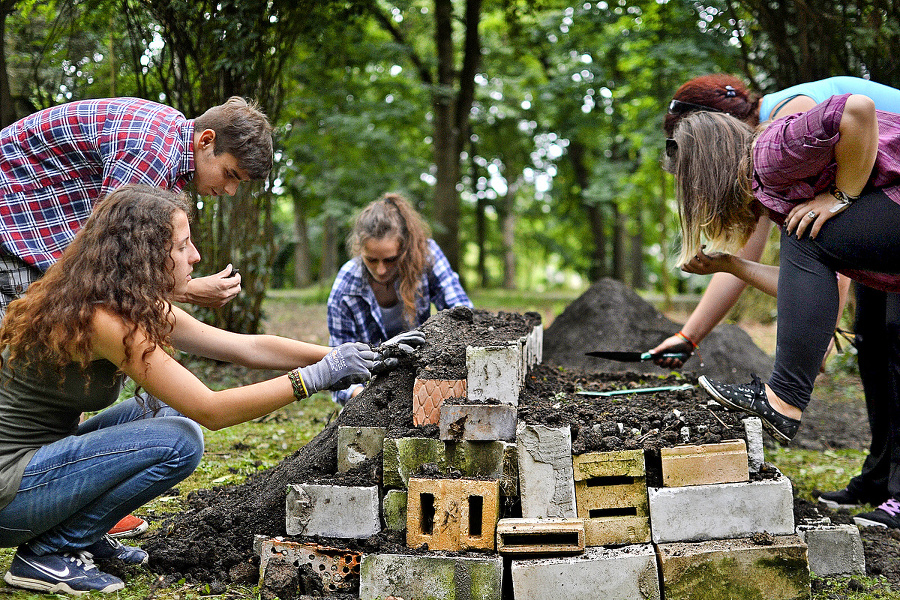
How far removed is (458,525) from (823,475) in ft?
8.01

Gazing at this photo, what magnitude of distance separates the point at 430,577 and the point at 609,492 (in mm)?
578

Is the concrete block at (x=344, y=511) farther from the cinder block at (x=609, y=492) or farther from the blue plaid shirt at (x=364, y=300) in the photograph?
the blue plaid shirt at (x=364, y=300)

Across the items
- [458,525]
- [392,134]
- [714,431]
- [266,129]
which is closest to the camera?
[458,525]

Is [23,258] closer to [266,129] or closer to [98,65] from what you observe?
[266,129]

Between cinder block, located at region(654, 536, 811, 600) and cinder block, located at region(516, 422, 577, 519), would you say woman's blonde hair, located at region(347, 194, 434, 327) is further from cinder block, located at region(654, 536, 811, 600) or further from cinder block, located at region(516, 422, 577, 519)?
cinder block, located at region(654, 536, 811, 600)

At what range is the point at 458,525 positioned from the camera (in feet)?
6.70

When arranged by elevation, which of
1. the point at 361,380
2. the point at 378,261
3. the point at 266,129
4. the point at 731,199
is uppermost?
the point at 266,129

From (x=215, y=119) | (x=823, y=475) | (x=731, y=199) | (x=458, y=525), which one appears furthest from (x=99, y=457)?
(x=823, y=475)

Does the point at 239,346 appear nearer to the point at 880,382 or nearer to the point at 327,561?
the point at 327,561

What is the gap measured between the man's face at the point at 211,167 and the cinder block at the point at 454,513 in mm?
1339

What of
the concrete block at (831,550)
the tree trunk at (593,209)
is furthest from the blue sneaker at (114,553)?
the tree trunk at (593,209)

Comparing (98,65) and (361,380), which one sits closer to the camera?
(361,380)

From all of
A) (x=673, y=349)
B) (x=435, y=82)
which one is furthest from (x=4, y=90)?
(x=435, y=82)

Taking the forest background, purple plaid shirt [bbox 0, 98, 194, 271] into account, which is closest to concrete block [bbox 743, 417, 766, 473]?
purple plaid shirt [bbox 0, 98, 194, 271]
